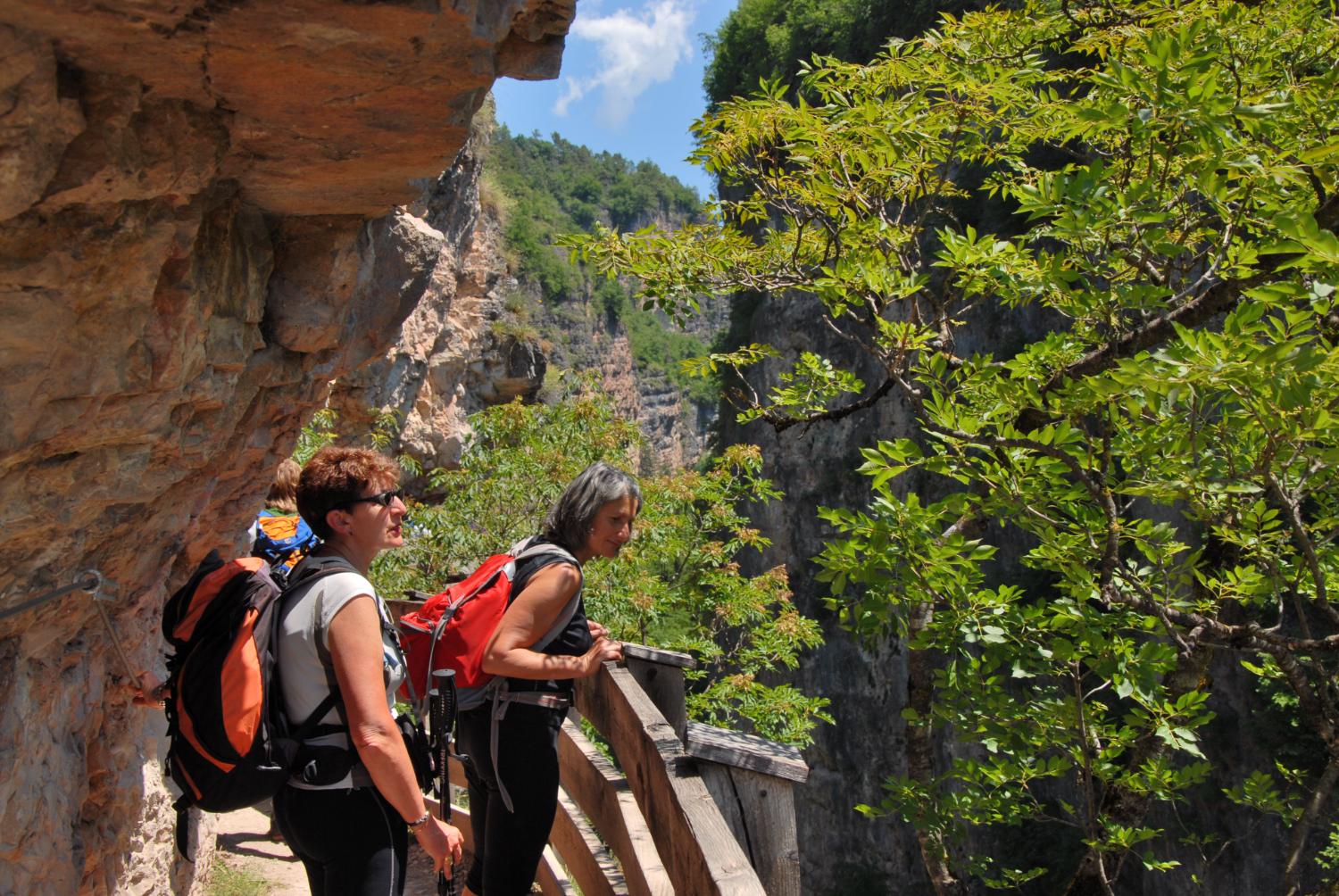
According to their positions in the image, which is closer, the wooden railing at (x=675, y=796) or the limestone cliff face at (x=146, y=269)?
the limestone cliff face at (x=146, y=269)

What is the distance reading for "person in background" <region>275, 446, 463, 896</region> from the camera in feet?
6.31

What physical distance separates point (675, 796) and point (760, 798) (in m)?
0.19

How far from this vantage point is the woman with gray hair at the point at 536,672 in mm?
2354

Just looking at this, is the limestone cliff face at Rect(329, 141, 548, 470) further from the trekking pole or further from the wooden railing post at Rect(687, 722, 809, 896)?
the wooden railing post at Rect(687, 722, 809, 896)

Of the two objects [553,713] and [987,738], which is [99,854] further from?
[987,738]

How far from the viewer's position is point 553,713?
2.46 metres

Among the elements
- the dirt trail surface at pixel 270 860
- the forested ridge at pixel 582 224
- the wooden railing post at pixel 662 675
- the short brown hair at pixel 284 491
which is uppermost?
the forested ridge at pixel 582 224

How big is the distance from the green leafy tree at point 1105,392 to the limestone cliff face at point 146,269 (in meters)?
1.85

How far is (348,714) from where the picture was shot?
6.29 ft

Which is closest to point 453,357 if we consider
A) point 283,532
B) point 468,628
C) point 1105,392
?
point 283,532

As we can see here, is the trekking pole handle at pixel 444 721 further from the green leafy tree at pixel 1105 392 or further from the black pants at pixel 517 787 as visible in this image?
the green leafy tree at pixel 1105 392

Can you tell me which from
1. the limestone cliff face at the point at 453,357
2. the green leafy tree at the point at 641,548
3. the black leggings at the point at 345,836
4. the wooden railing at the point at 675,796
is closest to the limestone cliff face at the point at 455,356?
the limestone cliff face at the point at 453,357

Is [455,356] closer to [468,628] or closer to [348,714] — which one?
[468,628]

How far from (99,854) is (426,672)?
1137mm
